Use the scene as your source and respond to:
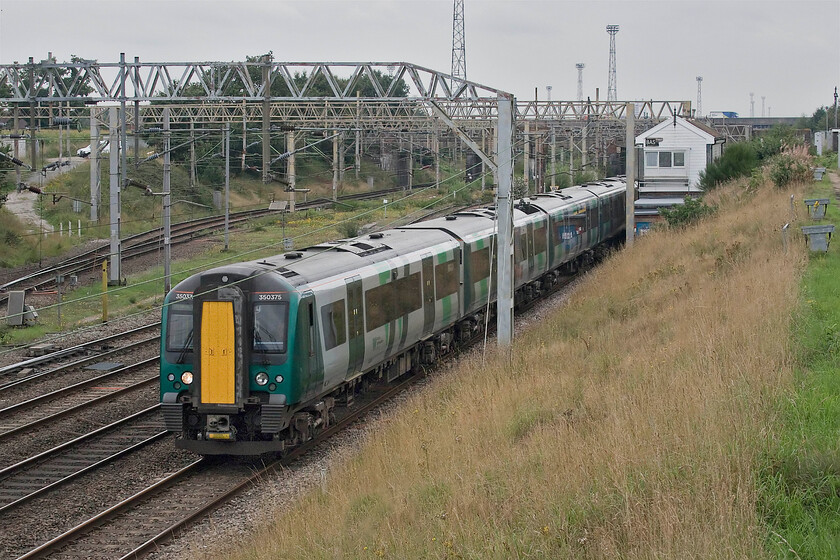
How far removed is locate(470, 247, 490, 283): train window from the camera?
66.0ft

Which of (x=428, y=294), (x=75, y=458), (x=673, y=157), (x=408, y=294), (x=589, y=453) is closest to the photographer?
(x=589, y=453)

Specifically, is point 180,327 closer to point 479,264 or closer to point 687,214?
point 479,264

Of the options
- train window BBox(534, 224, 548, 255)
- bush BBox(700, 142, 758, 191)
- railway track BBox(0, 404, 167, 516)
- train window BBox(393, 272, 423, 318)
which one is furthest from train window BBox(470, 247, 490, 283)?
bush BBox(700, 142, 758, 191)

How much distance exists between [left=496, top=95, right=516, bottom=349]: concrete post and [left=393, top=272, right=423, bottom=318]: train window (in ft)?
4.60

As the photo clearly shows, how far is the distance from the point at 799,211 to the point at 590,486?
16890 millimetres

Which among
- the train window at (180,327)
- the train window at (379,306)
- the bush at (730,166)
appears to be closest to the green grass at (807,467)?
the train window at (379,306)

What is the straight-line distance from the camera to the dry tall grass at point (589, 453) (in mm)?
6441

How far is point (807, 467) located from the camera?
21.9ft

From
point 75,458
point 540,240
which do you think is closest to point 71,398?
point 75,458

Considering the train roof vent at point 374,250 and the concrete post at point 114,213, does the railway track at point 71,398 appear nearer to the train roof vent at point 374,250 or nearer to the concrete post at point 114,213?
the train roof vent at point 374,250

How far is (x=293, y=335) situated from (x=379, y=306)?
10.0 ft

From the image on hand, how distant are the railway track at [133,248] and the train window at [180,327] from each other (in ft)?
53.8

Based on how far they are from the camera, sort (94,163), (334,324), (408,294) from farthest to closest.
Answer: (94,163), (408,294), (334,324)

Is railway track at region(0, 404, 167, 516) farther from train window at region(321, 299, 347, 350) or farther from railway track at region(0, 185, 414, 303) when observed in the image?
railway track at region(0, 185, 414, 303)
